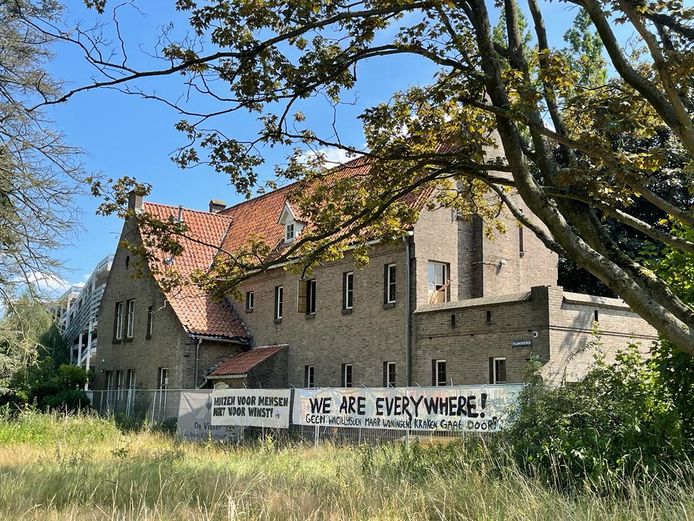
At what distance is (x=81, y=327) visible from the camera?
49.6 metres

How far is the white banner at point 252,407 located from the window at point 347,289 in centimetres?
665

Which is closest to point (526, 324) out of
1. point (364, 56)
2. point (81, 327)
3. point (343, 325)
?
point (343, 325)

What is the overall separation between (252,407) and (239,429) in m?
1.01

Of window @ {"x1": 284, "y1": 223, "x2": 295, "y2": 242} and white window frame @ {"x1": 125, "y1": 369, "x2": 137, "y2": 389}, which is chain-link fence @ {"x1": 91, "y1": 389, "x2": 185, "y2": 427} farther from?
window @ {"x1": 284, "y1": 223, "x2": 295, "y2": 242}

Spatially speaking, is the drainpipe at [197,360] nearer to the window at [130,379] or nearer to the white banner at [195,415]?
the window at [130,379]

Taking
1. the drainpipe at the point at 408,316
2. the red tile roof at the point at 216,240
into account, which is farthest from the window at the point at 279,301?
the drainpipe at the point at 408,316

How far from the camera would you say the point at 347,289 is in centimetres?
2969

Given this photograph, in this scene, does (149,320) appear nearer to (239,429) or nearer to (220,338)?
(220,338)

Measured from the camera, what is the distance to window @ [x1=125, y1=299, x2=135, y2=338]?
38519 millimetres

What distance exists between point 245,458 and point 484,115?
864 centimetres

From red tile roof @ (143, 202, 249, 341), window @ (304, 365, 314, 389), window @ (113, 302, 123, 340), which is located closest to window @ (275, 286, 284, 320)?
red tile roof @ (143, 202, 249, 341)

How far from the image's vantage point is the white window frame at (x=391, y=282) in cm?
2723

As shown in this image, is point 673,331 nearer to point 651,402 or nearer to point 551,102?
point 651,402

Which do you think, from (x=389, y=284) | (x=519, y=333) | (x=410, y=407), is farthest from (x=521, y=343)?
(x=389, y=284)
